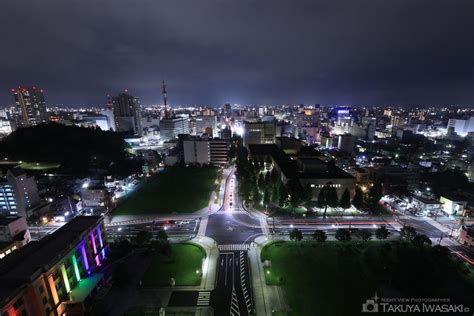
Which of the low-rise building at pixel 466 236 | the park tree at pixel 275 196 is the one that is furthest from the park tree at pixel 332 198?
the low-rise building at pixel 466 236

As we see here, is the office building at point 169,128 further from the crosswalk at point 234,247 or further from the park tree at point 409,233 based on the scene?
the park tree at point 409,233

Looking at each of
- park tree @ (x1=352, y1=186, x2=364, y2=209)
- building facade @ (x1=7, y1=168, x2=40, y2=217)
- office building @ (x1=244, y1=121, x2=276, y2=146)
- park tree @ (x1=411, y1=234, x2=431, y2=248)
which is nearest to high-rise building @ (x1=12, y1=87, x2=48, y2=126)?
building facade @ (x1=7, y1=168, x2=40, y2=217)

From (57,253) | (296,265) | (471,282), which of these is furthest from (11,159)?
(471,282)

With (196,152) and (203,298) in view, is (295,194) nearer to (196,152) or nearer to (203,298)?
(203,298)

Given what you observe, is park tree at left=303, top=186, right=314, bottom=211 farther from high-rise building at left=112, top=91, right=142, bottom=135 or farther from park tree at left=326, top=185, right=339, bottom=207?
high-rise building at left=112, top=91, right=142, bottom=135

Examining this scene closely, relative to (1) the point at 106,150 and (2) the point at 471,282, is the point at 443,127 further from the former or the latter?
(1) the point at 106,150
